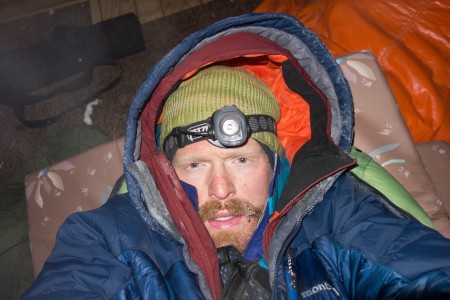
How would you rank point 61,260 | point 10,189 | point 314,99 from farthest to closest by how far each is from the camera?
point 10,189 < point 314,99 < point 61,260

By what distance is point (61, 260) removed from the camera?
1.05m

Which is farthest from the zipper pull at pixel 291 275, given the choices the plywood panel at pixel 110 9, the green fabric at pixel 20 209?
the plywood panel at pixel 110 9

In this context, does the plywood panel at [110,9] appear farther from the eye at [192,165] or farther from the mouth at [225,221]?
the mouth at [225,221]

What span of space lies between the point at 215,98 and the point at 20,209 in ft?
3.70

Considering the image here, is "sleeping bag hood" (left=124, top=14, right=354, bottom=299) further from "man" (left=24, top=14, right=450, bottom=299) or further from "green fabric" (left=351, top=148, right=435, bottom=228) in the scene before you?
"green fabric" (left=351, top=148, right=435, bottom=228)

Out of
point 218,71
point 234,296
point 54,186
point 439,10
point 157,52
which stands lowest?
point 234,296

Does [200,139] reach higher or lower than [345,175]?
higher

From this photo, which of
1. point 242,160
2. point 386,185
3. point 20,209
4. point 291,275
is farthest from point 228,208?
point 20,209

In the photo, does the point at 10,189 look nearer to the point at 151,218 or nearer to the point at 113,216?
the point at 113,216

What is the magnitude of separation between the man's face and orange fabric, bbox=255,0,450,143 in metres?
0.83

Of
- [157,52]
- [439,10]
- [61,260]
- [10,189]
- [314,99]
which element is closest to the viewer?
[61,260]

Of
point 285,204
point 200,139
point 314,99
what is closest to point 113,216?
point 200,139

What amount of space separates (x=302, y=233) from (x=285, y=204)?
10cm

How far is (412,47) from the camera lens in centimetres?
159
